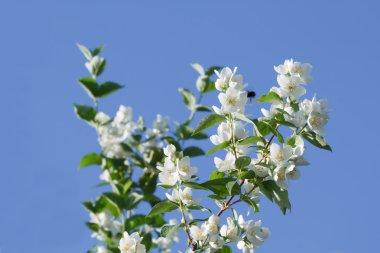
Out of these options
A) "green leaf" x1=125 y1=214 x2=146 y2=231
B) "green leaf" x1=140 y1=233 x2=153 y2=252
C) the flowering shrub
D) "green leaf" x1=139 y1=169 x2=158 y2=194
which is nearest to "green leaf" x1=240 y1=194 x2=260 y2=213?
the flowering shrub

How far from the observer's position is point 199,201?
2.08 meters

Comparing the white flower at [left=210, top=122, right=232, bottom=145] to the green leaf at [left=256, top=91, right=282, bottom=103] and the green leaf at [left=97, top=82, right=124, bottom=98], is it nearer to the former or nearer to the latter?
the green leaf at [left=256, top=91, right=282, bottom=103]

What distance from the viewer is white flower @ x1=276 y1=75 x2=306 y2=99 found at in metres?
2.13

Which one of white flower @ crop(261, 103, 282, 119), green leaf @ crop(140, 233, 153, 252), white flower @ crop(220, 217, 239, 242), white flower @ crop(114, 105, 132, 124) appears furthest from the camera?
white flower @ crop(114, 105, 132, 124)

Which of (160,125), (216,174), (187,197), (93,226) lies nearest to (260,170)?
(216,174)

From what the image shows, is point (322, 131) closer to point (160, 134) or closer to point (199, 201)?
point (199, 201)

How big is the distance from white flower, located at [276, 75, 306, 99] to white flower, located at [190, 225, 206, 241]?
0.55 meters

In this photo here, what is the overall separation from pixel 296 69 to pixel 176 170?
0.57 metres

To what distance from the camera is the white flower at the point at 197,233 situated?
1968mm

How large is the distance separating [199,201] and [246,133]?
28cm

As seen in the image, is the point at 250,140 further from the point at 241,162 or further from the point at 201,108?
the point at 201,108

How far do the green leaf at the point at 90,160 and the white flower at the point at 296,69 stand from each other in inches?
71.9

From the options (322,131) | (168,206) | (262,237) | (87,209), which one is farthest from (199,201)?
(87,209)

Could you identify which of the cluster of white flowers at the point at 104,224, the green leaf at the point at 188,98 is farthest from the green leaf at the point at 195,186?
the green leaf at the point at 188,98
